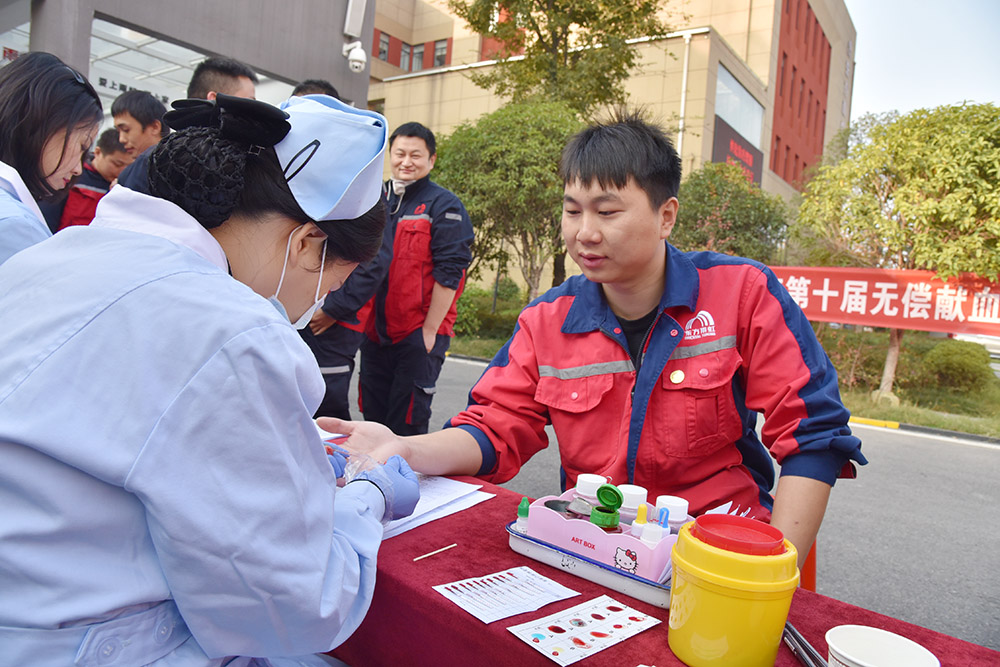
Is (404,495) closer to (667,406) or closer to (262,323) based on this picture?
(262,323)

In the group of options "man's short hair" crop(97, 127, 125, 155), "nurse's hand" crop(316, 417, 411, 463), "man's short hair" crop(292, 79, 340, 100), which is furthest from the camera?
"man's short hair" crop(97, 127, 125, 155)

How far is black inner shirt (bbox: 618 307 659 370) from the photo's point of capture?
1.93 metres

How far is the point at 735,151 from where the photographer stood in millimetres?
18062

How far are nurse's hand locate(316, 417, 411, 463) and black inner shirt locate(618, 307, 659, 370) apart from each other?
67 centimetres

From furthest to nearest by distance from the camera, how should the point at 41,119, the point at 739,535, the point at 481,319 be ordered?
the point at 481,319 → the point at 41,119 → the point at 739,535

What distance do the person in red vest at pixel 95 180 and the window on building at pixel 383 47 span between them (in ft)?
70.8

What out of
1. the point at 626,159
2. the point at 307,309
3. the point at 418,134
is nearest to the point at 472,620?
the point at 307,309

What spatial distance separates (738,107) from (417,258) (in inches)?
654

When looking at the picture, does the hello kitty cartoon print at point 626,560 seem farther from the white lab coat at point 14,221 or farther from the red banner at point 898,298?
the red banner at point 898,298

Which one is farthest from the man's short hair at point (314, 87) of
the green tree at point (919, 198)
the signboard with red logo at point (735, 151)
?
the signboard with red logo at point (735, 151)

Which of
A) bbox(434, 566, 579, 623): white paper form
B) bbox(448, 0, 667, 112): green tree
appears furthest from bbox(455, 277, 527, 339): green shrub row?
bbox(434, 566, 579, 623): white paper form

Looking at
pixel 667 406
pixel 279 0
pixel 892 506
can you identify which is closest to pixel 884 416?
pixel 892 506

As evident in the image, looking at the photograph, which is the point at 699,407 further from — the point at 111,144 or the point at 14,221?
the point at 111,144

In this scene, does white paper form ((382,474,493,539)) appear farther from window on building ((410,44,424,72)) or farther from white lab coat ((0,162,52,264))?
window on building ((410,44,424,72))
